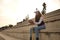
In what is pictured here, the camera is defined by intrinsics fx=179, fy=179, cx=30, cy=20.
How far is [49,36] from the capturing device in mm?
7785

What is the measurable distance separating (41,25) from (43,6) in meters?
9.45

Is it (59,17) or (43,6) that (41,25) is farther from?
(43,6)

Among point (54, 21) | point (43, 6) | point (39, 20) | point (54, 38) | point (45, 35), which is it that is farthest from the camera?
point (43, 6)

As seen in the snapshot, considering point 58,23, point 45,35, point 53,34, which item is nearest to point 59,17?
point 58,23

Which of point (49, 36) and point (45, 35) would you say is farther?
point (45, 35)

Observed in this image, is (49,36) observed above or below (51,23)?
below

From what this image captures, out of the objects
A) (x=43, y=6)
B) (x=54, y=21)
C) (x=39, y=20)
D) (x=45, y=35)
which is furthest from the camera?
(x=43, y=6)

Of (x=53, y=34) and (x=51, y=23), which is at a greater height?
(x=51, y=23)

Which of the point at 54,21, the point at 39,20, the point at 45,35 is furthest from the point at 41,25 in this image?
the point at 45,35

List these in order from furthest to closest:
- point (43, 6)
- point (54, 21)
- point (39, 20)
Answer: point (43, 6), point (54, 21), point (39, 20)

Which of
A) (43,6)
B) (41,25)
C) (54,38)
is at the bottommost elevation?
(54,38)

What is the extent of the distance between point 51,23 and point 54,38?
3.64ft

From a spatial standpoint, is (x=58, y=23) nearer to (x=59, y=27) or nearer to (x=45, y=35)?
(x=59, y=27)

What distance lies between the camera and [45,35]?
847 cm
